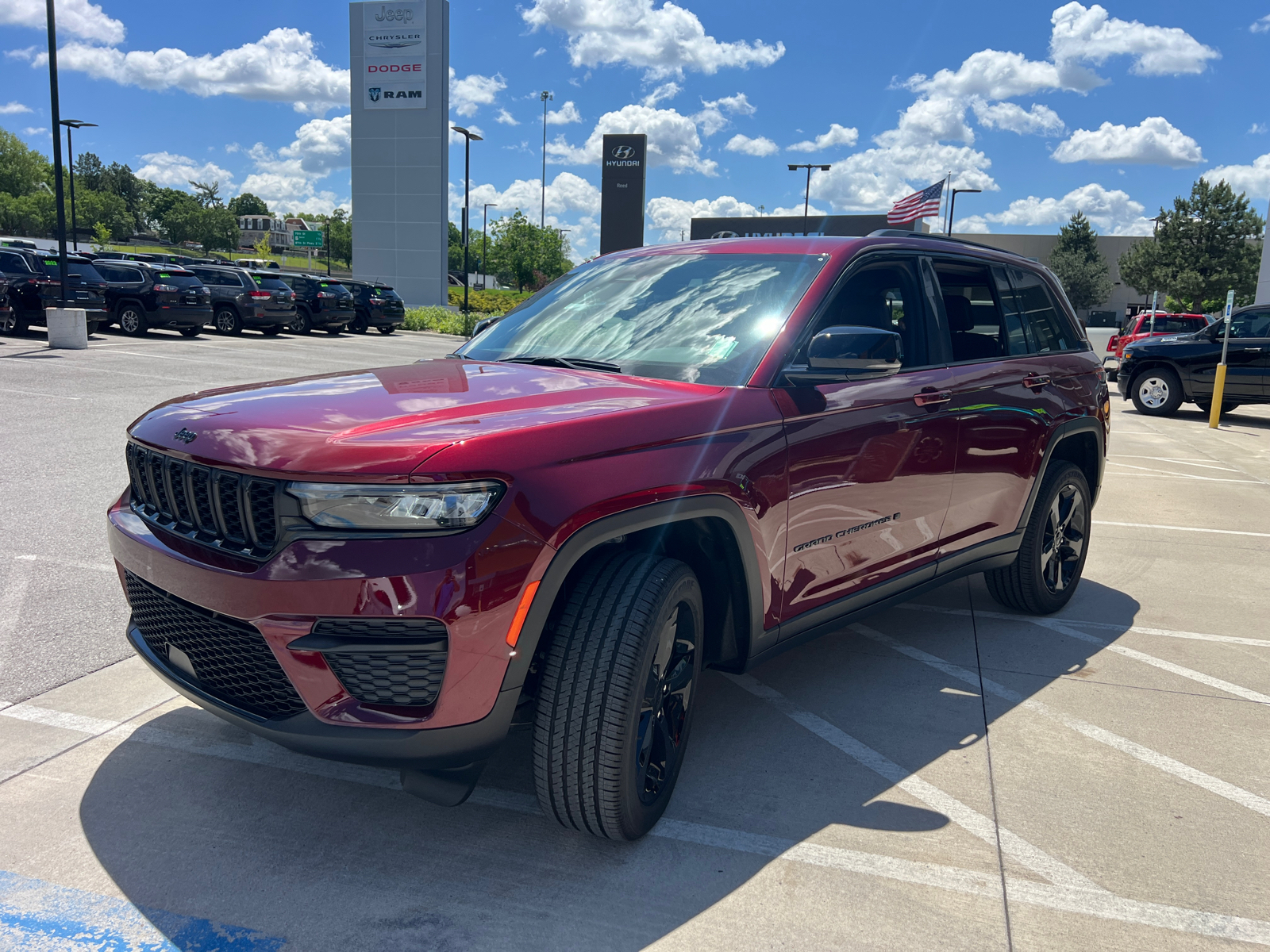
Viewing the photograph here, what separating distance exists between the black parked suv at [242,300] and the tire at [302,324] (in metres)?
0.82

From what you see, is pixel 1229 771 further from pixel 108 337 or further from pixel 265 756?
pixel 108 337

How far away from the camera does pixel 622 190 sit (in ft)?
169

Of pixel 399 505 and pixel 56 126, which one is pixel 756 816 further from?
pixel 56 126

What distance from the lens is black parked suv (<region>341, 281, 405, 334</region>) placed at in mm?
29719

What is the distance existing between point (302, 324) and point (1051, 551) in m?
25.9

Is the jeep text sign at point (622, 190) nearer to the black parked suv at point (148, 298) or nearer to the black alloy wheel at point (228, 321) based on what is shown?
the black alloy wheel at point (228, 321)

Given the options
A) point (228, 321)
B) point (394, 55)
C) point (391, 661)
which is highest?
point (394, 55)

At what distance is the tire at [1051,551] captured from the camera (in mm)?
4797

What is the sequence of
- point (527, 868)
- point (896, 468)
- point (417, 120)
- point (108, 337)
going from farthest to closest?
point (417, 120)
point (108, 337)
point (896, 468)
point (527, 868)

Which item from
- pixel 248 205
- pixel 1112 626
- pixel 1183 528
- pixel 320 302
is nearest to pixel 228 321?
pixel 320 302

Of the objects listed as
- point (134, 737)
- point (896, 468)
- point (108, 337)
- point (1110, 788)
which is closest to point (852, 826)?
point (1110, 788)

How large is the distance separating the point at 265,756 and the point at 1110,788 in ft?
9.41

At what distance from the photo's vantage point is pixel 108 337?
70.3ft

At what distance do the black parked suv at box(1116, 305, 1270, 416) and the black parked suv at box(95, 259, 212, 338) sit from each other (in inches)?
777
